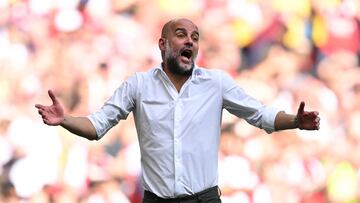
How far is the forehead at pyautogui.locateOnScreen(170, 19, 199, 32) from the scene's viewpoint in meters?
2.73

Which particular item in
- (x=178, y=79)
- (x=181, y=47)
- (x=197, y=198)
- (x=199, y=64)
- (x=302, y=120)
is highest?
(x=181, y=47)

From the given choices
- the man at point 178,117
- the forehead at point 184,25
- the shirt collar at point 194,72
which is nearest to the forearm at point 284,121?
the man at point 178,117

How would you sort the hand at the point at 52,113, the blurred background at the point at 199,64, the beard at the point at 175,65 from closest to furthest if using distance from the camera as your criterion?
the hand at the point at 52,113, the beard at the point at 175,65, the blurred background at the point at 199,64

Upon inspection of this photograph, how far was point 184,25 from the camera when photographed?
273 centimetres

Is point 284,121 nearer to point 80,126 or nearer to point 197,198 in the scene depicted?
point 197,198

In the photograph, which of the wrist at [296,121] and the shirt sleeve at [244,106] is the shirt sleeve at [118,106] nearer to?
the shirt sleeve at [244,106]

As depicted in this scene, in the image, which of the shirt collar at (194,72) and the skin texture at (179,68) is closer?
the skin texture at (179,68)

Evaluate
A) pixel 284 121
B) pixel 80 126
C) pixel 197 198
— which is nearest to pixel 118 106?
pixel 80 126

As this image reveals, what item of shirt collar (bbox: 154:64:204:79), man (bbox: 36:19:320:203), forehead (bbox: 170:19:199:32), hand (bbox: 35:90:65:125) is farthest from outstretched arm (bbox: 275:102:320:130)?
hand (bbox: 35:90:65:125)

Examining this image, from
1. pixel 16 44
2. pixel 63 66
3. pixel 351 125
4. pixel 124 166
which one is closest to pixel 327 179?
pixel 351 125

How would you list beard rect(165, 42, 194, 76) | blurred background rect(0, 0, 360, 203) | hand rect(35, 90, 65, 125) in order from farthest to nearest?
blurred background rect(0, 0, 360, 203) < beard rect(165, 42, 194, 76) < hand rect(35, 90, 65, 125)

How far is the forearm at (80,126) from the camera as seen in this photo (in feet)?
8.62

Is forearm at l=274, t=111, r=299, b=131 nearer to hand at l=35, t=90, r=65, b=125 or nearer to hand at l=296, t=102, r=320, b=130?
hand at l=296, t=102, r=320, b=130

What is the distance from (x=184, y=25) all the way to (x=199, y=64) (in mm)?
1296
